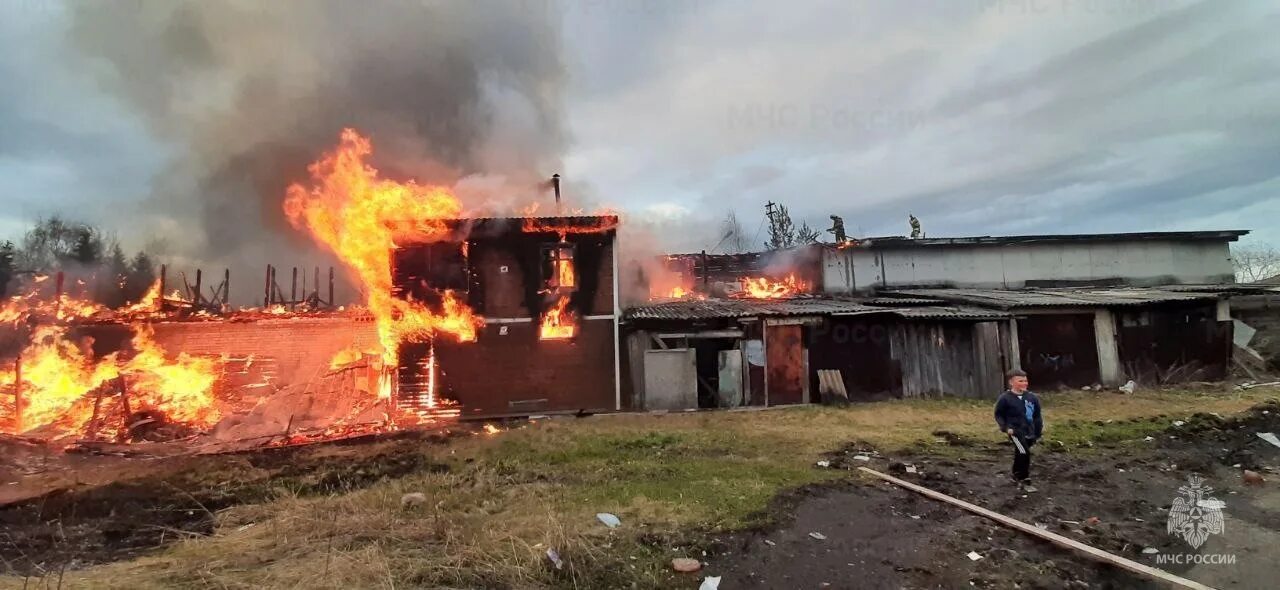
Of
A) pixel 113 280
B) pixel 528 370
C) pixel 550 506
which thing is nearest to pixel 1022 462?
pixel 550 506

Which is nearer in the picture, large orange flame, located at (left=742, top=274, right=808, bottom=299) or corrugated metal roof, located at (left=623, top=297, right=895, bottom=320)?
corrugated metal roof, located at (left=623, top=297, right=895, bottom=320)

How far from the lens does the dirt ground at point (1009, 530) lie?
5535 mm

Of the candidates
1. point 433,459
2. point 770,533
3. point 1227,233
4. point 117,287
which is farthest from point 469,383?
point 1227,233

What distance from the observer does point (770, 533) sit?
6.64 metres

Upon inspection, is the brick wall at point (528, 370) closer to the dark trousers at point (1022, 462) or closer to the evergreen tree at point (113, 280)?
the dark trousers at point (1022, 462)

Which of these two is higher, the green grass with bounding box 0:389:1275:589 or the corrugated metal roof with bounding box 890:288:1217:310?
the corrugated metal roof with bounding box 890:288:1217:310

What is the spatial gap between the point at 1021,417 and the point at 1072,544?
273cm

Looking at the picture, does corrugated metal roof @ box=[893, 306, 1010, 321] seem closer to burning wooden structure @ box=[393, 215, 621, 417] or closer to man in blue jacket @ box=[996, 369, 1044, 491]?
burning wooden structure @ box=[393, 215, 621, 417]

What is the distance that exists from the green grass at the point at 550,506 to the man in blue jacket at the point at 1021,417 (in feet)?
8.30

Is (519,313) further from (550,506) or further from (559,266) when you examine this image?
(550,506)

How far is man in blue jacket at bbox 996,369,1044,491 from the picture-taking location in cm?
829

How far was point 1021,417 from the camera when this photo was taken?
828 cm

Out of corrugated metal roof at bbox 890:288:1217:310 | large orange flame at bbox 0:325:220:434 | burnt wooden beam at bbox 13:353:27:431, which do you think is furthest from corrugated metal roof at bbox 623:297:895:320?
burnt wooden beam at bbox 13:353:27:431

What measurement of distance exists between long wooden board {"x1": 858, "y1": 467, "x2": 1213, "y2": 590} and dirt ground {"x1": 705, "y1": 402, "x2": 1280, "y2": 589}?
9cm
